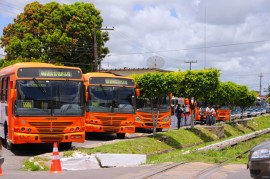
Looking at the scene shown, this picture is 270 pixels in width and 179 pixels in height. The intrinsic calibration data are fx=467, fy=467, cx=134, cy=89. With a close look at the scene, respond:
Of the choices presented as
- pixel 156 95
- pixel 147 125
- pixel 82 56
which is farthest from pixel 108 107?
pixel 82 56

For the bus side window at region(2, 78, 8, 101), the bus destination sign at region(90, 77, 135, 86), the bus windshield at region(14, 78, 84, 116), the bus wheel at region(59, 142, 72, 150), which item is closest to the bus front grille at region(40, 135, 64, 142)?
the bus windshield at region(14, 78, 84, 116)

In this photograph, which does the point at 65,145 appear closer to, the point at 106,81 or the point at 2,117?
the point at 2,117

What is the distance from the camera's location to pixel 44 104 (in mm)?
17188

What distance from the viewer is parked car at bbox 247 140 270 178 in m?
8.41

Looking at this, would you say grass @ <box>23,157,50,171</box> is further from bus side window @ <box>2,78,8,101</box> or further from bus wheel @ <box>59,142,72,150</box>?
bus side window @ <box>2,78,8,101</box>

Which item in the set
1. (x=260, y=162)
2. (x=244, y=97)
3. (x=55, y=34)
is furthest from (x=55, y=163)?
(x=244, y=97)

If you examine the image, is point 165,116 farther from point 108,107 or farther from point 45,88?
point 45,88

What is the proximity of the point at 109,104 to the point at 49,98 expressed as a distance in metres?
6.50

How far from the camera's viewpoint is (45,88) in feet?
57.0

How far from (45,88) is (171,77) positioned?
10.0 m

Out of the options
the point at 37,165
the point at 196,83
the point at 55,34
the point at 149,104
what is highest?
the point at 55,34

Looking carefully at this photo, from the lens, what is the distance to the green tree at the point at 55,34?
43500 mm

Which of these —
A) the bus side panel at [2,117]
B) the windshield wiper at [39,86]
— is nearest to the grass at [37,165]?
the windshield wiper at [39,86]

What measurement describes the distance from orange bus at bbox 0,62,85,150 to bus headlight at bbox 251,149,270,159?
10.0 meters
